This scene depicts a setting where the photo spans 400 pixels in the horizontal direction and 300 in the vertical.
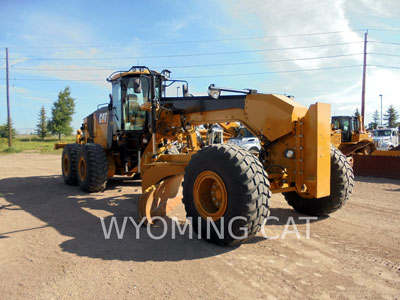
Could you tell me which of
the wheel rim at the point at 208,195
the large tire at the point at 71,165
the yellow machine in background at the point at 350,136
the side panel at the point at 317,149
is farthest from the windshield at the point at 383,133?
the wheel rim at the point at 208,195

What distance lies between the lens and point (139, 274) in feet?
11.2

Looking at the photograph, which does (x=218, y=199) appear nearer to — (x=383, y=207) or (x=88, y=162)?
(x=383, y=207)

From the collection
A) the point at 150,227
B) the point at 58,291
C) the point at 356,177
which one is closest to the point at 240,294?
the point at 58,291

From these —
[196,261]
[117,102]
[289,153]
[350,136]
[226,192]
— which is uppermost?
[117,102]

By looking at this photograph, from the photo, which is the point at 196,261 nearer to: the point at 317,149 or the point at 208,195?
the point at 208,195

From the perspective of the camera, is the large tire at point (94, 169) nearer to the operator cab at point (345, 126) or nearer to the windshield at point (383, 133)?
the operator cab at point (345, 126)

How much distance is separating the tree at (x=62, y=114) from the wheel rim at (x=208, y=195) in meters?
51.0

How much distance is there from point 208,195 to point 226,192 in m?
0.53

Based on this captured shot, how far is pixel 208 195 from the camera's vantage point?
14.7 ft

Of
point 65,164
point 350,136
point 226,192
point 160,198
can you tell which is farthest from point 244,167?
point 350,136

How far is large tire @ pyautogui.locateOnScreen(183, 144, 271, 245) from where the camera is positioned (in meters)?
3.80

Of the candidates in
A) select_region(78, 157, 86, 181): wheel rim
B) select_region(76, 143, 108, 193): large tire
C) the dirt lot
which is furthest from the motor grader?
select_region(78, 157, 86, 181): wheel rim

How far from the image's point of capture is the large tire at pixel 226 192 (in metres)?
3.80

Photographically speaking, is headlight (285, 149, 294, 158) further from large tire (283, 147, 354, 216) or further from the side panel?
large tire (283, 147, 354, 216)
